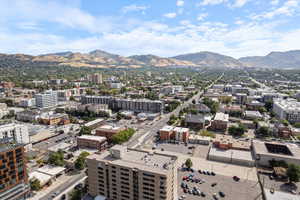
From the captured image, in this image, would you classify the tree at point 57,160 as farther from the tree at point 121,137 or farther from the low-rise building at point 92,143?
the tree at point 121,137

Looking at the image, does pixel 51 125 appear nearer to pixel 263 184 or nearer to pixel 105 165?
pixel 105 165

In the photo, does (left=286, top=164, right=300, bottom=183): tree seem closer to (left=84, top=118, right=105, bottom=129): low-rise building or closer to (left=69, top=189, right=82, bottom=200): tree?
(left=69, top=189, right=82, bottom=200): tree

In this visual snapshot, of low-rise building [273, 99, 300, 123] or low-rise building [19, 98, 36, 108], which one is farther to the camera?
low-rise building [19, 98, 36, 108]

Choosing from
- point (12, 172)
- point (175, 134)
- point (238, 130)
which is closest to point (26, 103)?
point (12, 172)

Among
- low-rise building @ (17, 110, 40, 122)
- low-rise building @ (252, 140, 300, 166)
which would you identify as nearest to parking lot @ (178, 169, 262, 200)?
low-rise building @ (252, 140, 300, 166)

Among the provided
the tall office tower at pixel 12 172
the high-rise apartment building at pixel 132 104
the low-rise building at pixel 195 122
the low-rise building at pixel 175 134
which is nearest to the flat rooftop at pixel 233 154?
the low-rise building at pixel 175 134

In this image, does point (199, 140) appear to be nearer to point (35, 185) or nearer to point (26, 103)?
point (35, 185)

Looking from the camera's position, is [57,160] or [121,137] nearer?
[57,160]
